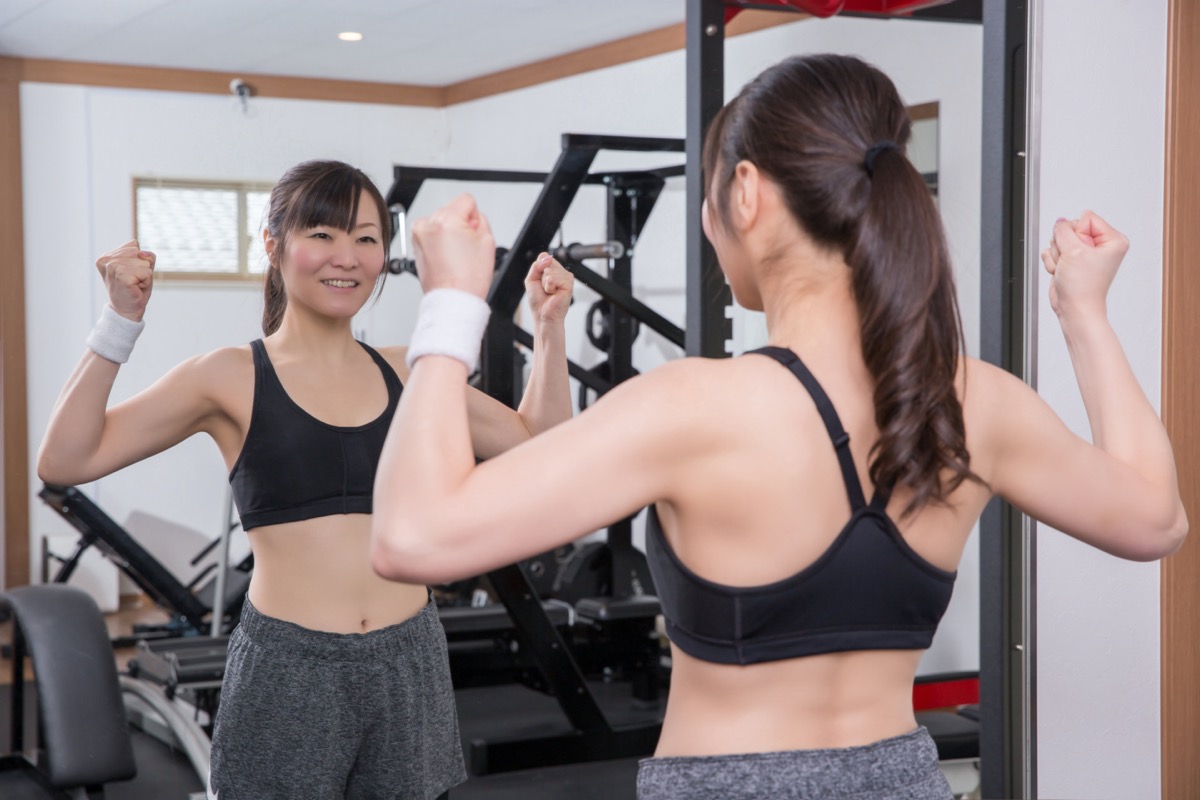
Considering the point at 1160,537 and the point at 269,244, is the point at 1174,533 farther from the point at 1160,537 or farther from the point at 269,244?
the point at 269,244

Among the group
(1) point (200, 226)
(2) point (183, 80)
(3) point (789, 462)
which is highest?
(2) point (183, 80)

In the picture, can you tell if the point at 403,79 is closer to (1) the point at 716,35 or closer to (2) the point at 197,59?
(2) the point at 197,59

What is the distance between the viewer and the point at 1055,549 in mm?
2320

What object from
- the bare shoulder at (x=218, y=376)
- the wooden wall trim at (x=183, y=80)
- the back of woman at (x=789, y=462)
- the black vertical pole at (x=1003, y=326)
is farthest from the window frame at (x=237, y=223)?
the back of woman at (x=789, y=462)

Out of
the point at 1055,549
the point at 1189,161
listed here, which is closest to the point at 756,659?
the point at 1055,549

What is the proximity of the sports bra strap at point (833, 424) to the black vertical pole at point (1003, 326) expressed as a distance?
141 cm

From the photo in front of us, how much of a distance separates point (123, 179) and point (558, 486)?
8.42ft

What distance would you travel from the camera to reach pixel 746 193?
97 cm

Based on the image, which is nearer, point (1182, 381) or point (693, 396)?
point (693, 396)

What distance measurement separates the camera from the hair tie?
96 cm

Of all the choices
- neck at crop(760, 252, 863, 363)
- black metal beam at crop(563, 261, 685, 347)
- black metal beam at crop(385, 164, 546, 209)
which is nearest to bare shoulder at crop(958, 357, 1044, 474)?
neck at crop(760, 252, 863, 363)

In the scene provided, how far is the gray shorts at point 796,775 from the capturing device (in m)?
0.96

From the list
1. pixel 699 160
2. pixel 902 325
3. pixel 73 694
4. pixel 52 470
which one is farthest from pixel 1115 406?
pixel 73 694

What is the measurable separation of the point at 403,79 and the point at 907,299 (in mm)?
2926
